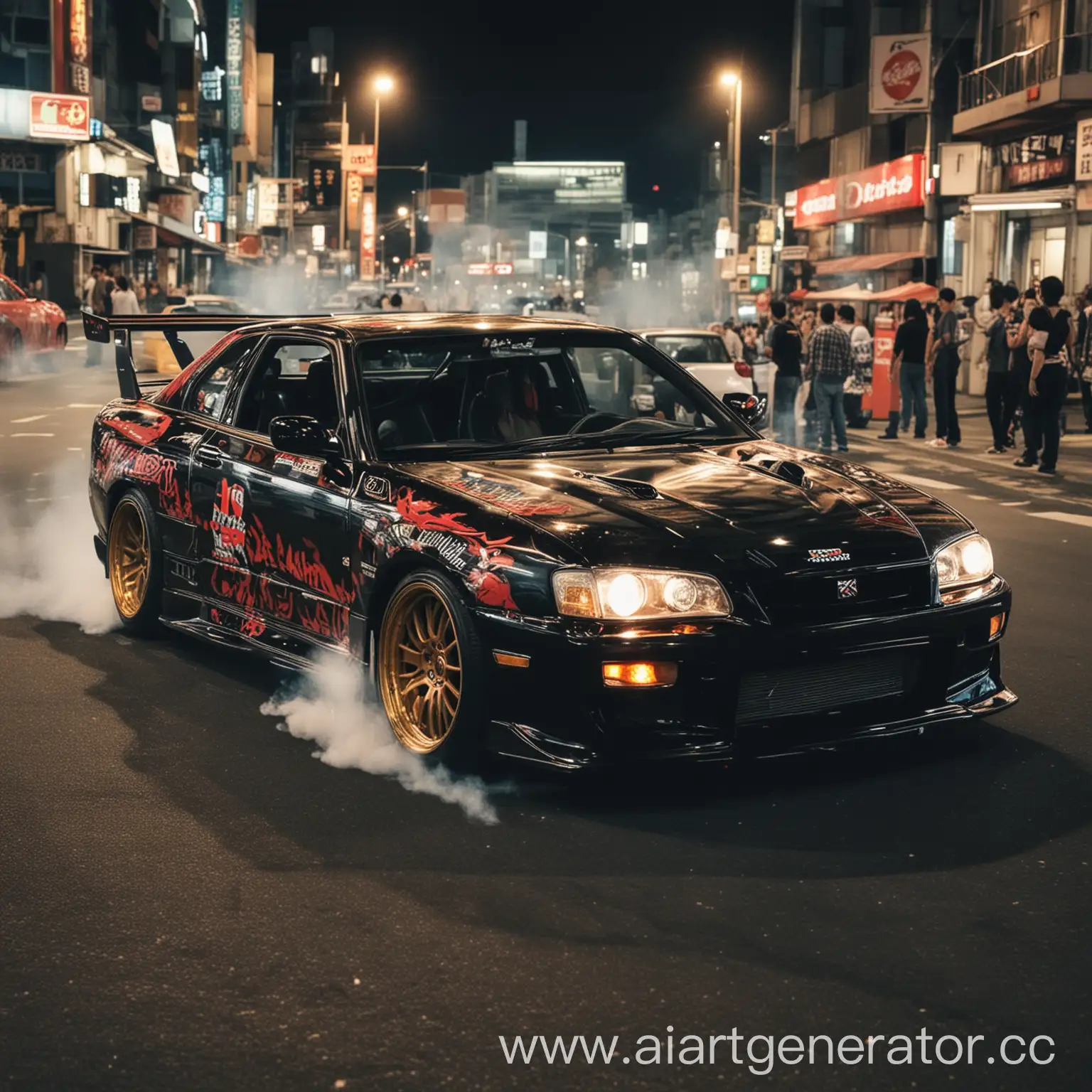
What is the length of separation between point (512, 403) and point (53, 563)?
4287mm

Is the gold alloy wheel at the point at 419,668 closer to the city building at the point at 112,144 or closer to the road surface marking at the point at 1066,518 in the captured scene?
the road surface marking at the point at 1066,518

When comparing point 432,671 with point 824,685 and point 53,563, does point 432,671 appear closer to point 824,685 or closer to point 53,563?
point 824,685

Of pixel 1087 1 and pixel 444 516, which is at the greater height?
pixel 1087 1

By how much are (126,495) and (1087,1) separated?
25.1 m

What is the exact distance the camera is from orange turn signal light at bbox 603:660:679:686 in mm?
5102

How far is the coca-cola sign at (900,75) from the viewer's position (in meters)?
39.2

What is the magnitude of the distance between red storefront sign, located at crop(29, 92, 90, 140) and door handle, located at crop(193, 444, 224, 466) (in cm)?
5020

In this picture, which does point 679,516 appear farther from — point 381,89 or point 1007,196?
point 381,89

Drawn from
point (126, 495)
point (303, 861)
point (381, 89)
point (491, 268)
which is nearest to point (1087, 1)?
point (126, 495)

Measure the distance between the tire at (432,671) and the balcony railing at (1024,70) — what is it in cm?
2589

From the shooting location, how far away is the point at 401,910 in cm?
441

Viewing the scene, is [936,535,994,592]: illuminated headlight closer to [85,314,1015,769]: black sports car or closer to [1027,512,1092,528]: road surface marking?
[85,314,1015,769]: black sports car

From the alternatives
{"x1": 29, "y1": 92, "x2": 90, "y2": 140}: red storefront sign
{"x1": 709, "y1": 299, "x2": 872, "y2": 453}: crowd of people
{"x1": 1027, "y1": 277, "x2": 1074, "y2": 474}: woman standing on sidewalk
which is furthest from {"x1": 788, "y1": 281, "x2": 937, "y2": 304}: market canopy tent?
{"x1": 29, "y1": 92, "x2": 90, "y2": 140}: red storefront sign

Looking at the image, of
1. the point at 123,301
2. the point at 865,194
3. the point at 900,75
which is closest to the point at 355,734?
the point at 123,301
